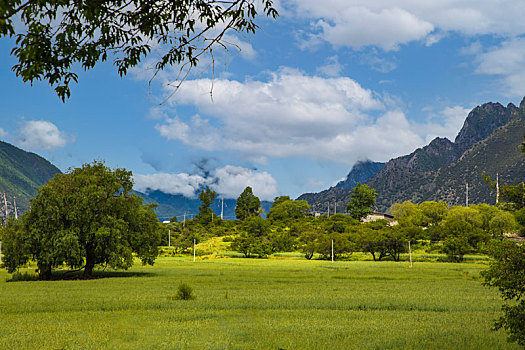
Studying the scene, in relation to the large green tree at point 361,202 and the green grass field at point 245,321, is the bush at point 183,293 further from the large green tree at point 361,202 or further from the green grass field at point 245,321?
the large green tree at point 361,202

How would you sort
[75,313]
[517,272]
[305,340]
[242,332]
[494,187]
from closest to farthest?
[517,272], [494,187], [305,340], [242,332], [75,313]

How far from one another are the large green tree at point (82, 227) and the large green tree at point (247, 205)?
11649 cm

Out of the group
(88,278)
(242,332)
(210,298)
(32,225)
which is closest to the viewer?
(242,332)

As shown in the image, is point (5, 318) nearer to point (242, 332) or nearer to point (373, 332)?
point (242, 332)

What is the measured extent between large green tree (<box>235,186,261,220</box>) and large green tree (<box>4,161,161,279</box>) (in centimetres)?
Answer: 11649

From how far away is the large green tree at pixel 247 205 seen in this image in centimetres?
16100

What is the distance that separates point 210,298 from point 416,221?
106842mm

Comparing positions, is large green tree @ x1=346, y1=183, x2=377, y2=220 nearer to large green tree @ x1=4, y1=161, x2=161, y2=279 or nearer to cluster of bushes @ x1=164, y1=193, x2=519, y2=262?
cluster of bushes @ x1=164, y1=193, x2=519, y2=262

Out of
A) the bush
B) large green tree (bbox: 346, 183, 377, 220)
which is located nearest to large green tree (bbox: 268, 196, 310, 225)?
large green tree (bbox: 346, 183, 377, 220)

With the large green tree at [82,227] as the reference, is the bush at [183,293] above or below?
below

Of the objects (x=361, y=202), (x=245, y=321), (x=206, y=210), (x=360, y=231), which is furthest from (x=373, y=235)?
(x=206, y=210)

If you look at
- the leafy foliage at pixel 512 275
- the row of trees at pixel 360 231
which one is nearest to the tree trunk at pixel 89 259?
the leafy foliage at pixel 512 275

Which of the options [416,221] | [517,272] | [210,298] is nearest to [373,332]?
[517,272]

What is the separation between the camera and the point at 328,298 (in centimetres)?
2634
